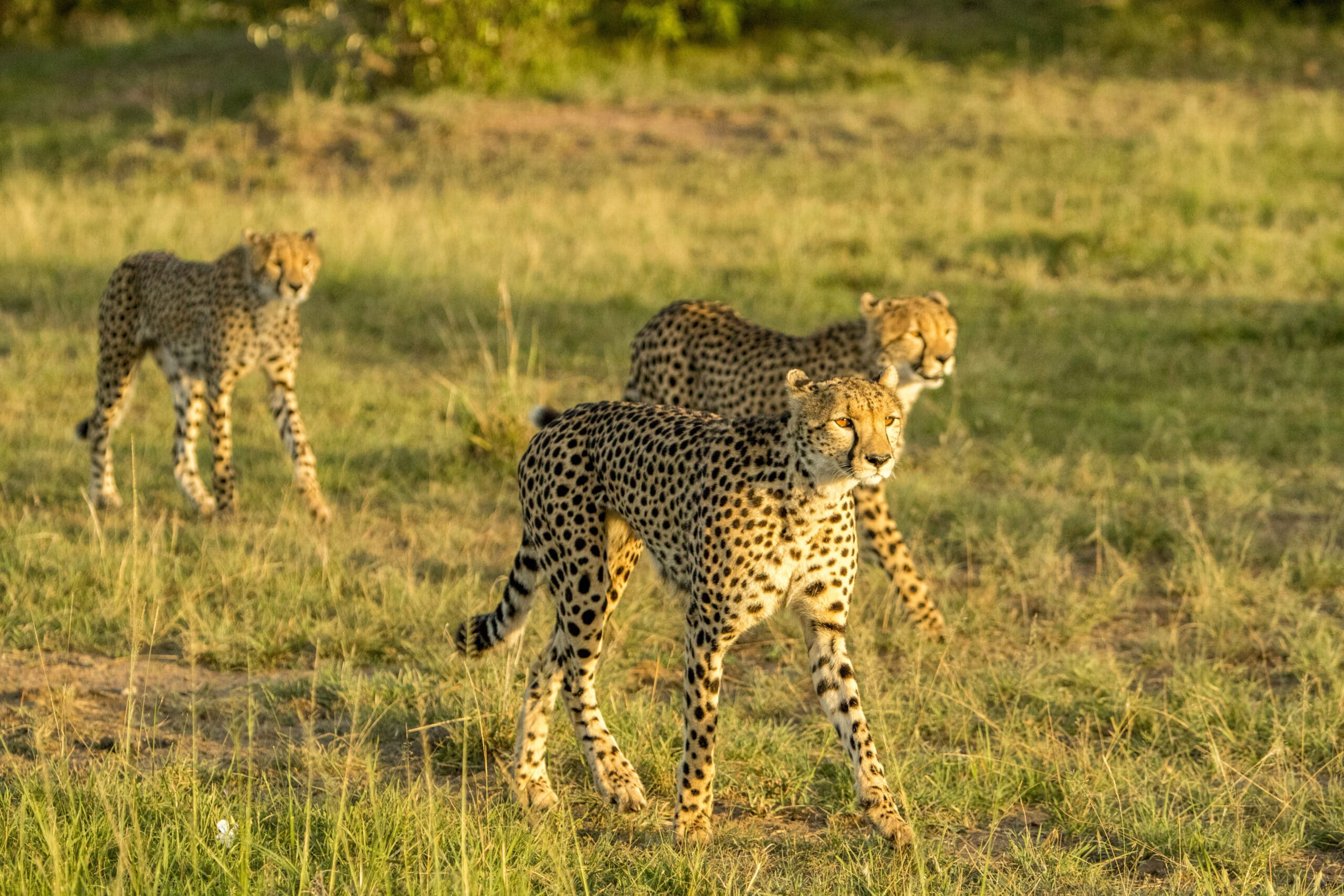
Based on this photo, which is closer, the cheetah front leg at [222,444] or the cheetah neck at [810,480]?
the cheetah neck at [810,480]

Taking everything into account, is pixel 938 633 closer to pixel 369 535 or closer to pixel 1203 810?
pixel 1203 810

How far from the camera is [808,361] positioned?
591 cm

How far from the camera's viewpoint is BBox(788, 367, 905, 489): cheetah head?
3594 millimetres

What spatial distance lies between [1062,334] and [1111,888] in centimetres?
618

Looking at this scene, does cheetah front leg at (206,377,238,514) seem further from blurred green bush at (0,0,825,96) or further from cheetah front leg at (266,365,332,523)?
blurred green bush at (0,0,825,96)

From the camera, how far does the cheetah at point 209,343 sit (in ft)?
21.5

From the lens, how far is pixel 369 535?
6.33 metres

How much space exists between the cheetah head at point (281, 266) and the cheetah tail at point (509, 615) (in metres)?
2.52

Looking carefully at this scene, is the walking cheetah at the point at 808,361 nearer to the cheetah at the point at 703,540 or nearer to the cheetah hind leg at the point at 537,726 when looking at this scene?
the cheetah at the point at 703,540

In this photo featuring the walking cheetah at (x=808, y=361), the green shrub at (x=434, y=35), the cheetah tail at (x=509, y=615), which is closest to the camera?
the cheetah tail at (x=509, y=615)

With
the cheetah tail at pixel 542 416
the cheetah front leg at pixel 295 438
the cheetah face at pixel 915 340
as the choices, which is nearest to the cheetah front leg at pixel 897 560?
the cheetah face at pixel 915 340

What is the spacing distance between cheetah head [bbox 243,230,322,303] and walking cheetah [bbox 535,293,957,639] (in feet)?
4.65

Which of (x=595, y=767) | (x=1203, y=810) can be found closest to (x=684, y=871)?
(x=595, y=767)

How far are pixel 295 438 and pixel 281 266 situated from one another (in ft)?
2.46
